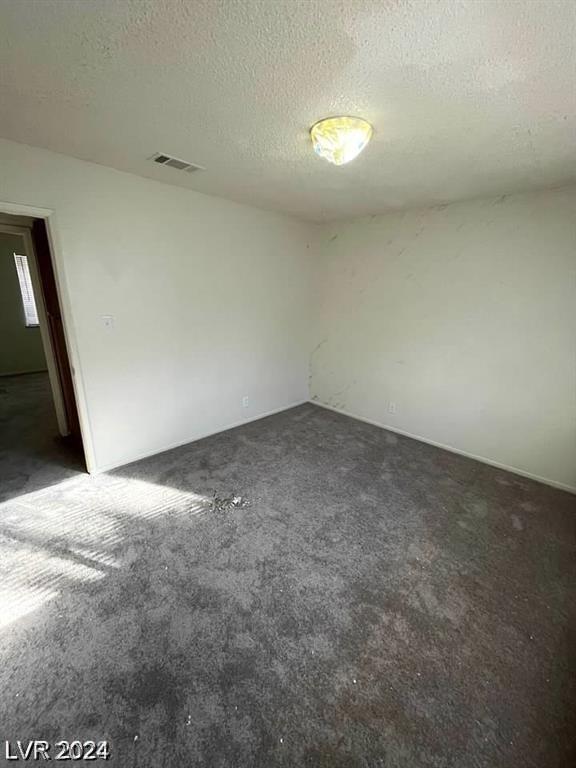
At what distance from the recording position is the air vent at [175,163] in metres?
2.18

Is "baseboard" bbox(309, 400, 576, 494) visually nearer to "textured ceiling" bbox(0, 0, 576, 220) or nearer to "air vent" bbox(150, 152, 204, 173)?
"textured ceiling" bbox(0, 0, 576, 220)

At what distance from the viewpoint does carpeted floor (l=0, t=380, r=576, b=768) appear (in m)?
1.18

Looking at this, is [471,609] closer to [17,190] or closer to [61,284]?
[61,284]

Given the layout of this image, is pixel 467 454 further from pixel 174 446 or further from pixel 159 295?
pixel 159 295

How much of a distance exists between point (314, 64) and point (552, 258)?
7.59 ft

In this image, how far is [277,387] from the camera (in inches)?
167

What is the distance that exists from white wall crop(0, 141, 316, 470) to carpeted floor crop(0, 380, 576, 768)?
710 mm

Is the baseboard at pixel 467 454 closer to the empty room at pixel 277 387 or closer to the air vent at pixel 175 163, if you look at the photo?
the empty room at pixel 277 387

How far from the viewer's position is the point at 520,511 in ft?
7.97

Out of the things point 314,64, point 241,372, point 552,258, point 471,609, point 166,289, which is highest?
point 314,64

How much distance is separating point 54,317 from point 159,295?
1.08 metres

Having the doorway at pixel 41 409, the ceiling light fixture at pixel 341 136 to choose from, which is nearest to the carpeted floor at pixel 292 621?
the doorway at pixel 41 409

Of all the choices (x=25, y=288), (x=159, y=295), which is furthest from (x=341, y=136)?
(x=25, y=288)

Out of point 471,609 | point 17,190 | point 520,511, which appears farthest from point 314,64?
point 520,511
